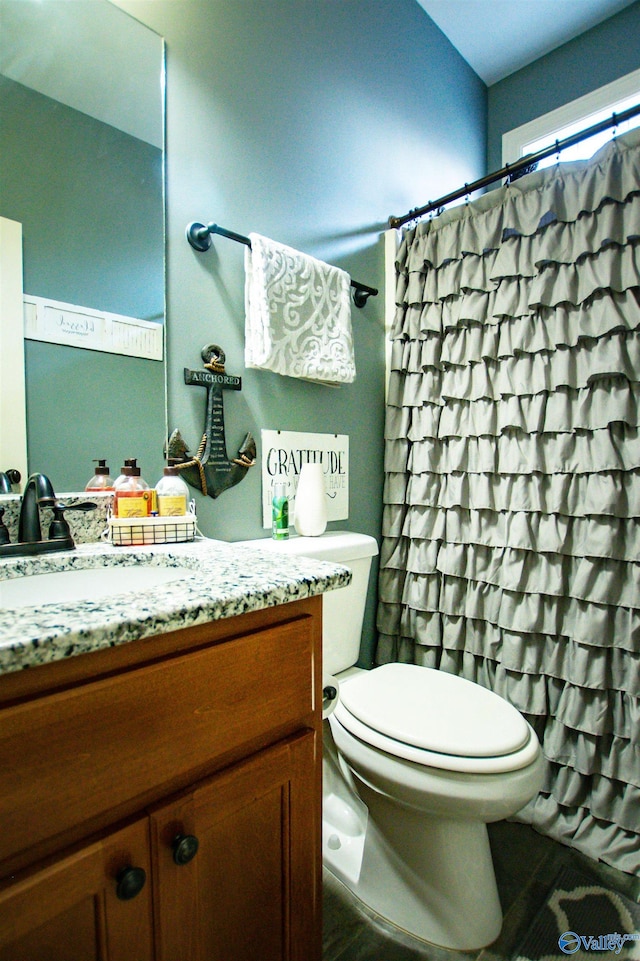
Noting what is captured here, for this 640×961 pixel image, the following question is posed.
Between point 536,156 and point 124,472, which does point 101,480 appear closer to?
point 124,472

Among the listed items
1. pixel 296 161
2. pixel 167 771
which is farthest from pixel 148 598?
pixel 296 161

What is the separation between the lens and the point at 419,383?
5.66ft

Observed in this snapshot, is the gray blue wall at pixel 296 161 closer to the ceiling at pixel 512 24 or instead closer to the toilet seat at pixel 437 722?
the ceiling at pixel 512 24

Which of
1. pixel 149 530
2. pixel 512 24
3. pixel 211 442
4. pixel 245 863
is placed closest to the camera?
pixel 245 863

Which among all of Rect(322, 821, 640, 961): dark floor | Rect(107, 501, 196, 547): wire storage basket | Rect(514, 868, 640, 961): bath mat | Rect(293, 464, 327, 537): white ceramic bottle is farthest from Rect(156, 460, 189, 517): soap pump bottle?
Rect(514, 868, 640, 961): bath mat

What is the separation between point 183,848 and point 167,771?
9cm

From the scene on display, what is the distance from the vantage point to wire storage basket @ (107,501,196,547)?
0.99 m

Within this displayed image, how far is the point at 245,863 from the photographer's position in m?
0.65

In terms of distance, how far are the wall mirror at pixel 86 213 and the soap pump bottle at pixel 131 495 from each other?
0.07m

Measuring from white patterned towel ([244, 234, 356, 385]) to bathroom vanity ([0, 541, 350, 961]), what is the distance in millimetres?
781

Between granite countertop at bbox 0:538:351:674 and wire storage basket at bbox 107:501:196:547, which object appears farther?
wire storage basket at bbox 107:501:196:547

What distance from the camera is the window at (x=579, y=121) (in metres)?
1.83

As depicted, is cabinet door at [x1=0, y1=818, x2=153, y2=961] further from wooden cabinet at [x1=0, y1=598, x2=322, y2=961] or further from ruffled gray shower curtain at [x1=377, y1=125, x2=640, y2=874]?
ruffled gray shower curtain at [x1=377, y1=125, x2=640, y2=874]

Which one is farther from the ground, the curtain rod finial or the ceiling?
the ceiling
